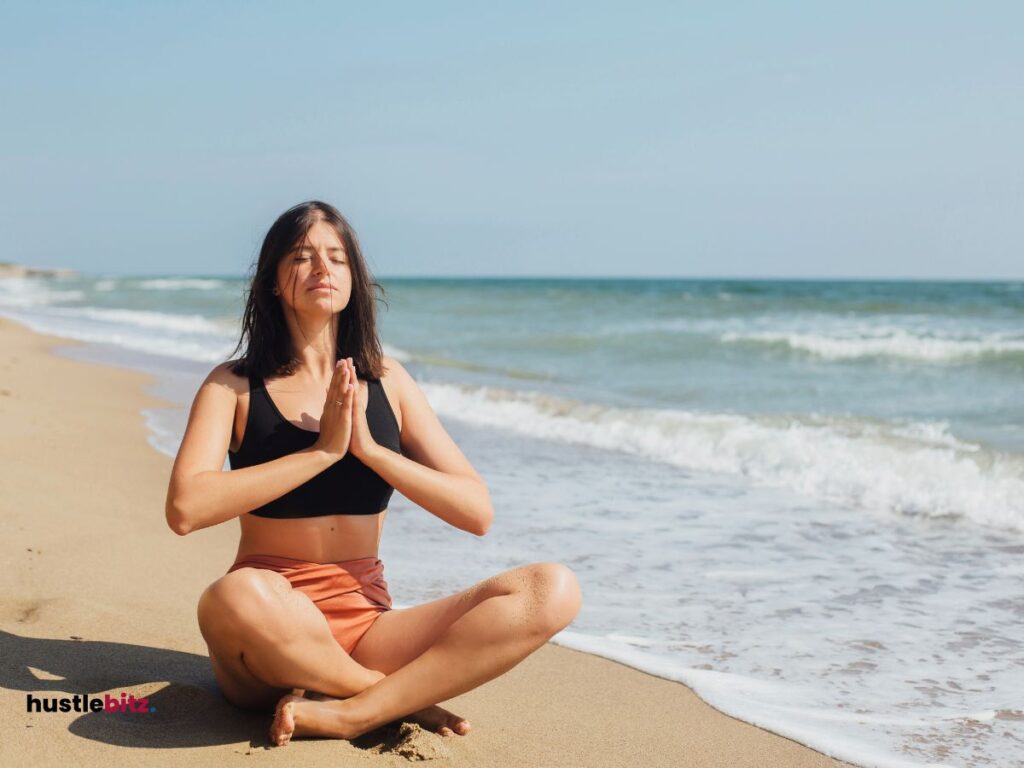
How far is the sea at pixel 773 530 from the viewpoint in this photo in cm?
398

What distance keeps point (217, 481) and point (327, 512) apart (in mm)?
384

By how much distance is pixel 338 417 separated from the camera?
306cm

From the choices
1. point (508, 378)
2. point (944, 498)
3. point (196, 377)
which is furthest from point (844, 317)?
point (944, 498)

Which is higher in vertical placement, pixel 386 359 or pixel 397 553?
pixel 386 359

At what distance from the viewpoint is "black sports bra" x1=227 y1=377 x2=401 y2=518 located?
10.6ft

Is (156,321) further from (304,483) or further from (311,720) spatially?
(311,720)

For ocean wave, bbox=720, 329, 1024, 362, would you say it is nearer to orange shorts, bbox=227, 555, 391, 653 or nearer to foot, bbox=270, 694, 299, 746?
orange shorts, bbox=227, 555, 391, 653

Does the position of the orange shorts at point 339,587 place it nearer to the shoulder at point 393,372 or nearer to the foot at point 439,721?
the foot at point 439,721

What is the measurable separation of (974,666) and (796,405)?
29.2 feet

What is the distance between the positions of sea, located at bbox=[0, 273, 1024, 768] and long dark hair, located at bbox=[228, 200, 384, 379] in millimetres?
513

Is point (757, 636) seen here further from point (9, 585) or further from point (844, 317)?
point (844, 317)

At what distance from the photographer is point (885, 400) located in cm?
1371

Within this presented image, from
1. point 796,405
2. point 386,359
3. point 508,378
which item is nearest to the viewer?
point 386,359

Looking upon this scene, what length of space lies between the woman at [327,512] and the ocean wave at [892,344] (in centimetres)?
1787
